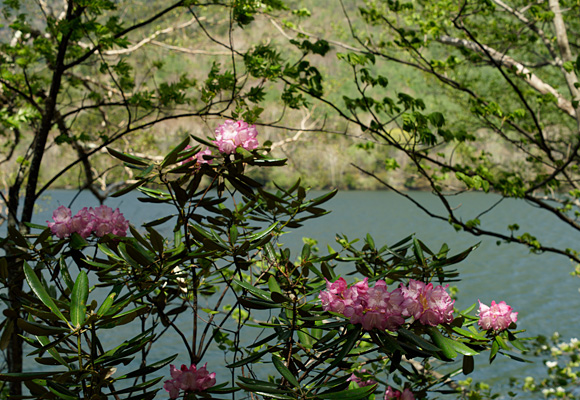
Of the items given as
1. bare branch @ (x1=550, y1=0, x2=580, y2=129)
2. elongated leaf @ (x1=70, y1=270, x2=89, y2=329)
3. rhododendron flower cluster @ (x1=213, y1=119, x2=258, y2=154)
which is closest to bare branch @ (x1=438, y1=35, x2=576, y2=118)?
bare branch @ (x1=550, y1=0, x2=580, y2=129)

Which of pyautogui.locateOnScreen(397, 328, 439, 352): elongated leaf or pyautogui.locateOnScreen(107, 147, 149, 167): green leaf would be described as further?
pyautogui.locateOnScreen(107, 147, 149, 167): green leaf

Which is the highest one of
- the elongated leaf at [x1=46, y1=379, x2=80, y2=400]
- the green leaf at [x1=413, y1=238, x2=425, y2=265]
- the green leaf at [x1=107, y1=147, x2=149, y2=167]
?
the green leaf at [x1=107, y1=147, x2=149, y2=167]

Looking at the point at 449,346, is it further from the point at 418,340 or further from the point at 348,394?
the point at 348,394

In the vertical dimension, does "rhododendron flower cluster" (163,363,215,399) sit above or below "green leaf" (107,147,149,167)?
below

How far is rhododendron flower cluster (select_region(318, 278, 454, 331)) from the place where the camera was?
80cm

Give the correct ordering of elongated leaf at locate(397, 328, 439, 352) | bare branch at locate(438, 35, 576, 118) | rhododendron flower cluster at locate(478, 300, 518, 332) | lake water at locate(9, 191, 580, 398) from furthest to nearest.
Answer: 1. lake water at locate(9, 191, 580, 398)
2. bare branch at locate(438, 35, 576, 118)
3. rhododendron flower cluster at locate(478, 300, 518, 332)
4. elongated leaf at locate(397, 328, 439, 352)

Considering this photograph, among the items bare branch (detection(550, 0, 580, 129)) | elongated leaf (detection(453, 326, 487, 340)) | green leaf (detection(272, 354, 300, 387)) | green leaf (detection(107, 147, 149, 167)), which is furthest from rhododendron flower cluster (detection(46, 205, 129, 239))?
bare branch (detection(550, 0, 580, 129))

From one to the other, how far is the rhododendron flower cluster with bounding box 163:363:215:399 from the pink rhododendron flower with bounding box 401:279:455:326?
0.45 m

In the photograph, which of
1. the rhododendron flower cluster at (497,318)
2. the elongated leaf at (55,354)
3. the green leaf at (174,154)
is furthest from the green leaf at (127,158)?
the rhododendron flower cluster at (497,318)

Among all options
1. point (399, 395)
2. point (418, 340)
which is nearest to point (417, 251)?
point (418, 340)

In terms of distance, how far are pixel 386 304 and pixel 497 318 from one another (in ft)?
0.98

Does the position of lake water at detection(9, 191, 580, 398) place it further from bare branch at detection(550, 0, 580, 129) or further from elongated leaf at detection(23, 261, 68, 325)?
bare branch at detection(550, 0, 580, 129)

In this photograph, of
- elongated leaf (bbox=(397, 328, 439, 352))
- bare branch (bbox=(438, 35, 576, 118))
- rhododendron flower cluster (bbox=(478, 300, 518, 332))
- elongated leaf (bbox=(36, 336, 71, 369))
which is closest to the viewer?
elongated leaf (bbox=(397, 328, 439, 352))

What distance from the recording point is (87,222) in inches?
45.2
